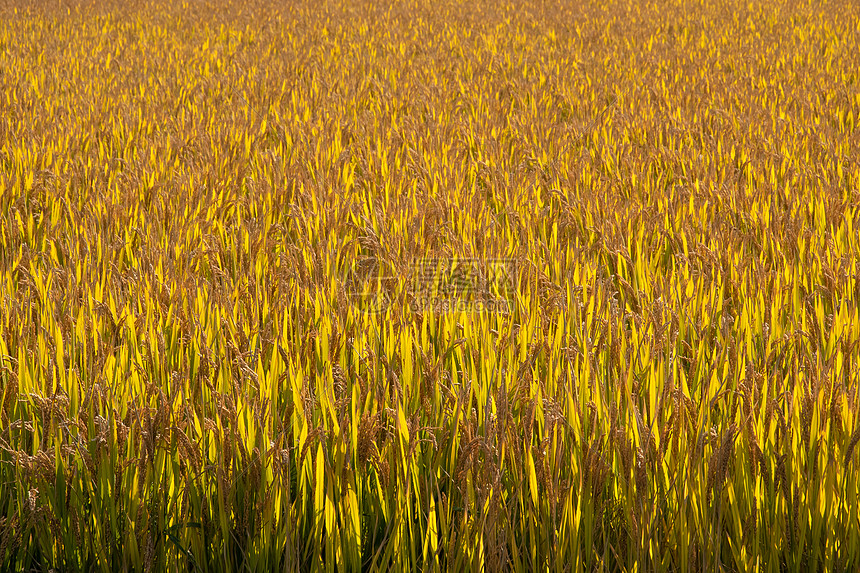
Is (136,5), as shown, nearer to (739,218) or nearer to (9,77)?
(9,77)

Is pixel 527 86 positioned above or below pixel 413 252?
above

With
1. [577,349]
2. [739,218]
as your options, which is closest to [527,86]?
[739,218]

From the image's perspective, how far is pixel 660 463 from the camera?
1.04 m

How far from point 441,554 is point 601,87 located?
4.62m

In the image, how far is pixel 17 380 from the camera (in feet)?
4.08

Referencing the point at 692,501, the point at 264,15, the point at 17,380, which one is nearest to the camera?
the point at 692,501

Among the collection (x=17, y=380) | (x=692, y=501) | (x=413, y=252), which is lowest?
(x=692, y=501)

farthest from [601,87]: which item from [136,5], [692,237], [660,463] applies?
[136,5]

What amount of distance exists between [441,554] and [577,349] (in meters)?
0.46

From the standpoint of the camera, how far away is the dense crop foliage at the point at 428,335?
3.35 feet

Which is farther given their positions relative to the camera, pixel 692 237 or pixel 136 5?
pixel 136 5

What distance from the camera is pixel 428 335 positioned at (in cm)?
162

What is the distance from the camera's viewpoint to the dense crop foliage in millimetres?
1022

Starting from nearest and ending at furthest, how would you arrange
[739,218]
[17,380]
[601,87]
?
[17,380] → [739,218] → [601,87]
